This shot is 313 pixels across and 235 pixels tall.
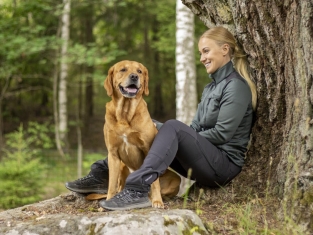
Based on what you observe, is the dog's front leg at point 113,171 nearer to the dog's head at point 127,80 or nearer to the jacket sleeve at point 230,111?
the dog's head at point 127,80

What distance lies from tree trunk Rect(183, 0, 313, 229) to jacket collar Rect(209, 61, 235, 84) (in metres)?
0.19

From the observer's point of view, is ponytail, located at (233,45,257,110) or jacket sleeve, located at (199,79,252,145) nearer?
jacket sleeve, located at (199,79,252,145)

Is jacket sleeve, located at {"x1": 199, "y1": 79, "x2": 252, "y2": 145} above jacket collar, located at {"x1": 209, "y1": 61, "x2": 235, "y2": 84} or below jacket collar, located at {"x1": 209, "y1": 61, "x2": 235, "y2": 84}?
below

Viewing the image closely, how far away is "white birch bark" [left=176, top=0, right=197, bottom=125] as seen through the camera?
308 inches

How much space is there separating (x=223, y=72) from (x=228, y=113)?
17.1 inches

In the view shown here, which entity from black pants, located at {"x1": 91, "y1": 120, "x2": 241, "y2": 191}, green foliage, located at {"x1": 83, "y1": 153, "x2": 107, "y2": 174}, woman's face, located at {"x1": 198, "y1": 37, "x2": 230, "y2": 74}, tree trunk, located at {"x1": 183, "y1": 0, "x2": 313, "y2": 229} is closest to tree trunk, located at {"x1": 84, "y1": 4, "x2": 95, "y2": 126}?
green foliage, located at {"x1": 83, "y1": 153, "x2": 107, "y2": 174}

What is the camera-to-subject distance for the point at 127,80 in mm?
3906

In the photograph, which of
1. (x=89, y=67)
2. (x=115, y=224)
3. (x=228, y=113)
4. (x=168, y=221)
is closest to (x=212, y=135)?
(x=228, y=113)

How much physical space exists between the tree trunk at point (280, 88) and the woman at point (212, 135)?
125 millimetres

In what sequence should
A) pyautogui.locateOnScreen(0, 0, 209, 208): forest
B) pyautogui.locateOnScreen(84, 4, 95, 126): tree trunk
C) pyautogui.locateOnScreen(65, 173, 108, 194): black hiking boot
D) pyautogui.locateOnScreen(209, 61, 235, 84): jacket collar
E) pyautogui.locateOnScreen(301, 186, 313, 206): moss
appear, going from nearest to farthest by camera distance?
pyautogui.locateOnScreen(301, 186, 313, 206): moss < pyautogui.locateOnScreen(209, 61, 235, 84): jacket collar < pyautogui.locateOnScreen(65, 173, 108, 194): black hiking boot < pyautogui.locateOnScreen(0, 0, 209, 208): forest < pyautogui.locateOnScreen(84, 4, 95, 126): tree trunk

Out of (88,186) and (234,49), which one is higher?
(234,49)

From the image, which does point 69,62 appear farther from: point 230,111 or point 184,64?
point 230,111

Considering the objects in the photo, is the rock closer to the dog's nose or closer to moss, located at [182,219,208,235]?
moss, located at [182,219,208,235]

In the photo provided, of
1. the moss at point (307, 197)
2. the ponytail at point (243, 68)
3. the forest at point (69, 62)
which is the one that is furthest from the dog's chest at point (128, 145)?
the forest at point (69, 62)
